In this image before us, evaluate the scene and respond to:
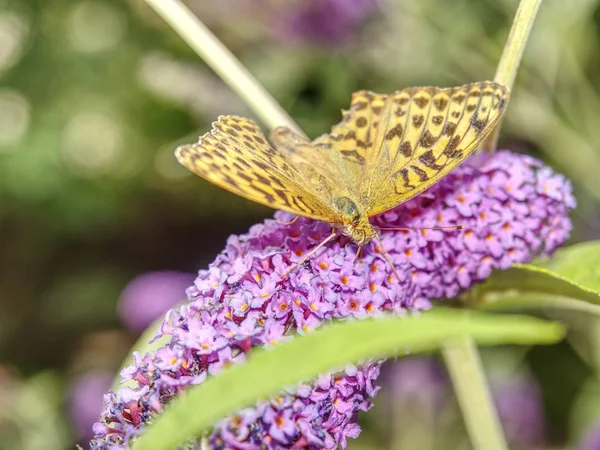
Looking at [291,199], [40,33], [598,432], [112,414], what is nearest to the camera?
[112,414]

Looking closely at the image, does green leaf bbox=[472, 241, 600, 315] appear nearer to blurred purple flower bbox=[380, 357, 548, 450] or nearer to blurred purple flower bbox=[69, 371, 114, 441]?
blurred purple flower bbox=[380, 357, 548, 450]

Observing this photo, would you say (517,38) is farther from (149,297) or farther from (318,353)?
(149,297)

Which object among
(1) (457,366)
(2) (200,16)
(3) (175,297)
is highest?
(2) (200,16)

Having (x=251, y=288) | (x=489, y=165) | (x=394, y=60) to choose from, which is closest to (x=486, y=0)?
(x=394, y=60)

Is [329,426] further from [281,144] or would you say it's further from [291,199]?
[281,144]

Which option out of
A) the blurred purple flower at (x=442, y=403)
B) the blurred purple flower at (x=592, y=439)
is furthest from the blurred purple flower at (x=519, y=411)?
the blurred purple flower at (x=592, y=439)

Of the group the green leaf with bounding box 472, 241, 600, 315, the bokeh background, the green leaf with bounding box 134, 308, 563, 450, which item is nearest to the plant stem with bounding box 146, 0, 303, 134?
the green leaf with bounding box 472, 241, 600, 315
